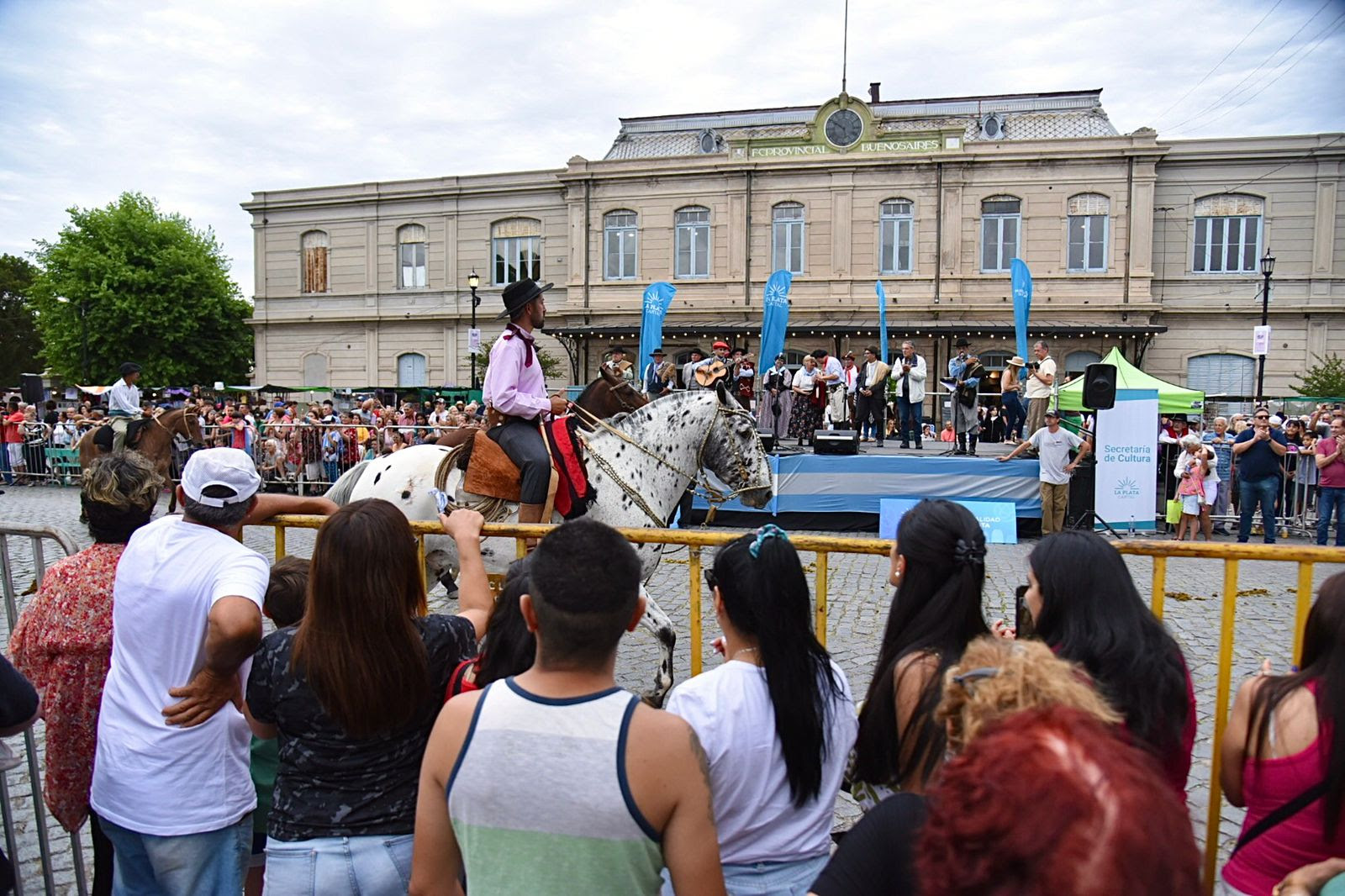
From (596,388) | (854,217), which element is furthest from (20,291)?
(596,388)

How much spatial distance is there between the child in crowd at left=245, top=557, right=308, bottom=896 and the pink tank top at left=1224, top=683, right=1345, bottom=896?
117 inches

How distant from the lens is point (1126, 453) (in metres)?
14.6

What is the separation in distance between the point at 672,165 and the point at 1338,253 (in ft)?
76.6

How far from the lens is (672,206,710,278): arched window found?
33500 millimetres

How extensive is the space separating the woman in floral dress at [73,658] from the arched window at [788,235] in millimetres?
30743

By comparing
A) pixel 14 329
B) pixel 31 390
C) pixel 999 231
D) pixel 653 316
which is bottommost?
pixel 31 390

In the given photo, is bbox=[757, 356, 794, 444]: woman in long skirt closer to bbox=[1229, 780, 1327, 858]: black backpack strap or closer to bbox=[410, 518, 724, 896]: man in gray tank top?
bbox=[1229, 780, 1327, 858]: black backpack strap

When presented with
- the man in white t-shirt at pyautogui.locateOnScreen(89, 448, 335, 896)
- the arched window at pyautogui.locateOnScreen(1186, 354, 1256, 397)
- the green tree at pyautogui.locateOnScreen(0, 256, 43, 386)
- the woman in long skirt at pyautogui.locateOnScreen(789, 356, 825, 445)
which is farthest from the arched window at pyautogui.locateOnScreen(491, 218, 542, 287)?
the green tree at pyautogui.locateOnScreen(0, 256, 43, 386)

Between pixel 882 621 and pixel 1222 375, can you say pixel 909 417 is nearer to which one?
pixel 882 621

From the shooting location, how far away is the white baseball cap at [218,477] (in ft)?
9.43

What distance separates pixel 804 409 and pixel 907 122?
21224 mm

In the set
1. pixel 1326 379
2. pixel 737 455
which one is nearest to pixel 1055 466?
pixel 737 455

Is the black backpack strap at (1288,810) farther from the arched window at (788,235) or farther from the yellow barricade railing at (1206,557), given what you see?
the arched window at (788,235)

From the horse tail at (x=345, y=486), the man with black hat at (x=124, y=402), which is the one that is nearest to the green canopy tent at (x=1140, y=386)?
the horse tail at (x=345, y=486)
